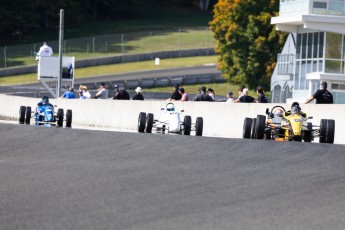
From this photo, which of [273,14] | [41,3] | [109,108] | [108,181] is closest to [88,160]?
[108,181]

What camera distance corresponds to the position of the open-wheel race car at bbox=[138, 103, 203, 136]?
29.2m

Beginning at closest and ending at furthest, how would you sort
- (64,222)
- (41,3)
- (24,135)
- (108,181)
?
Result: (64,222), (108,181), (24,135), (41,3)

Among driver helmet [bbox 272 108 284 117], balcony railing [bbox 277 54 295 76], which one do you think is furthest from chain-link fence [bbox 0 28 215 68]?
driver helmet [bbox 272 108 284 117]

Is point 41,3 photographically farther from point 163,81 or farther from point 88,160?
point 88,160

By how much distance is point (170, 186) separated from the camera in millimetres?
13109

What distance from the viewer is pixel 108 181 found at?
13469 millimetres

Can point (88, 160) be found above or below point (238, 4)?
below

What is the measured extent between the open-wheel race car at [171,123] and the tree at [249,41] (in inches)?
1701

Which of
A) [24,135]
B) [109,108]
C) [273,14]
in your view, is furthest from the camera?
[273,14]

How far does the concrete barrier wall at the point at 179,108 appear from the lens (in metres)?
28.9

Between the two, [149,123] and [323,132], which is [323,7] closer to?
[149,123]

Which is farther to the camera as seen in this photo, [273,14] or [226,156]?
[273,14]

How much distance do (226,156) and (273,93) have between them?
48.9 m

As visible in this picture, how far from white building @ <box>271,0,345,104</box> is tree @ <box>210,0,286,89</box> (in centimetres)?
1071
